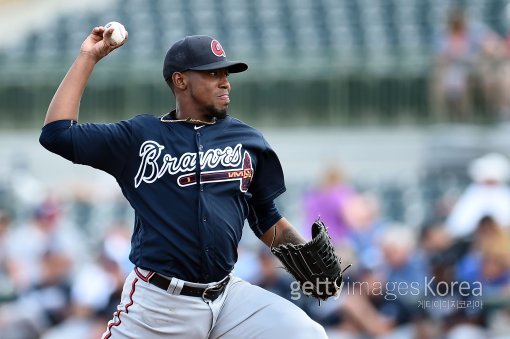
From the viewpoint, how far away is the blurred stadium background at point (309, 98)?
436 inches

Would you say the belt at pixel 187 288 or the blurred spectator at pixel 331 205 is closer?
the belt at pixel 187 288

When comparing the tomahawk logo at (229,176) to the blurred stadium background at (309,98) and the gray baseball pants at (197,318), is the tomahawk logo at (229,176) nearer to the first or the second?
the gray baseball pants at (197,318)

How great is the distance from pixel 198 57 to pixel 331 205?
4742mm

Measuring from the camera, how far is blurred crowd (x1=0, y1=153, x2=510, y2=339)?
737cm

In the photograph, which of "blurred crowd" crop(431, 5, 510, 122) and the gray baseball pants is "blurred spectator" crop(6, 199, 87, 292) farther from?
the gray baseball pants

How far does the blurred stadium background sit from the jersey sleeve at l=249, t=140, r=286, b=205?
18.0 ft

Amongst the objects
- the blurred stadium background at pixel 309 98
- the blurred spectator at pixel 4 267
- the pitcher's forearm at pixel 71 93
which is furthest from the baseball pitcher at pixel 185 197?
the blurred stadium background at pixel 309 98

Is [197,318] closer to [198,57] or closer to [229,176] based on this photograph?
[229,176]

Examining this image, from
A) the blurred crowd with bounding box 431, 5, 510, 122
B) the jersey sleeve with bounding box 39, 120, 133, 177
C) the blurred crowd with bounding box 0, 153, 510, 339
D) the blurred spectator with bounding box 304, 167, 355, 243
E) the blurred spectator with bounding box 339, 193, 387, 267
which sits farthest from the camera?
the blurred crowd with bounding box 431, 5, 510, 122

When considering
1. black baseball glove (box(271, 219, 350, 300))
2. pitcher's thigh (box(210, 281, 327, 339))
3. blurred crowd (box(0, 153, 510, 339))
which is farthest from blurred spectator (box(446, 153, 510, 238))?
pitcher's thigh (box(210, 281, 327, 339))

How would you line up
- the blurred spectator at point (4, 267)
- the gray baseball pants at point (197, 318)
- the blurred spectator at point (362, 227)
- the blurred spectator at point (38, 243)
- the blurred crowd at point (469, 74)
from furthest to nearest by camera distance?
the blurred crowd at point (469, 74)
the blurred spectator at point (38, 243)
the blurred spectator at point (362, 227)
the blurred spectator at point (4, 267)
the gray baseball pants at point (197, 318)

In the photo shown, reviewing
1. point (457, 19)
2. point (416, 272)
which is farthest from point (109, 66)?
point (416, 272)

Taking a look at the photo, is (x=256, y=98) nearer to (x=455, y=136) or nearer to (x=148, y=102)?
(x=148, y=102)

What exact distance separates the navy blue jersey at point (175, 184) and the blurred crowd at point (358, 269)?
8.57 ft
